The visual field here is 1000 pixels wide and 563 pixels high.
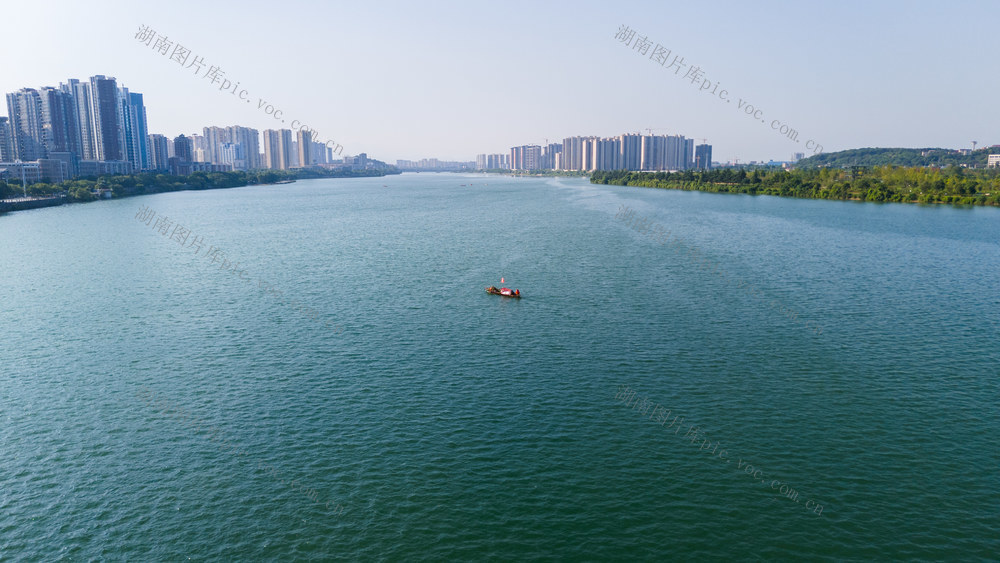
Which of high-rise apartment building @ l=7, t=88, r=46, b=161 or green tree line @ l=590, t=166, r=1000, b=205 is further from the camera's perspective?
high-rise apartment building @ l=7, t=88, r=46, b=161

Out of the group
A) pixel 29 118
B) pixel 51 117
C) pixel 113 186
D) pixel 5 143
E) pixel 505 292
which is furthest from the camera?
pixel 29 118

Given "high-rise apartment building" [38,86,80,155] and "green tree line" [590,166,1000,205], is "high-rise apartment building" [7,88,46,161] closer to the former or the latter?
"high-rise apartment building" [38,86,80,155]

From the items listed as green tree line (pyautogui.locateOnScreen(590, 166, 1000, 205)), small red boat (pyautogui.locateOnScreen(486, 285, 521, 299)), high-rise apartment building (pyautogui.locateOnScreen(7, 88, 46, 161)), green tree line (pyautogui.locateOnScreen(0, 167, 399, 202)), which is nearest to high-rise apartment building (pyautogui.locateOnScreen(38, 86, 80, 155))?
high-rise apartment building (pyautogui.locateOnScreen(7, 88, 46, 161))

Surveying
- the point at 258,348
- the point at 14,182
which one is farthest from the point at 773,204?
the point at 14,182

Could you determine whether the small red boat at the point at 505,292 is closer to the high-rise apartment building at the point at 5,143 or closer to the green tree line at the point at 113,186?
the green tree line at the point at 113,186

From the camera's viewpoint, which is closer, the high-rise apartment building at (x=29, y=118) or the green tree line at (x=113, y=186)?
the green tree line at (x=113, y=186)

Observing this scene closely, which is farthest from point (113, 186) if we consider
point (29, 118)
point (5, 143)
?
point (29, 118)

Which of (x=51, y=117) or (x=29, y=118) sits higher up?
(x=51, y=117)

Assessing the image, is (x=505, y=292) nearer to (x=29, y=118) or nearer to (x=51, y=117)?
(x=51, y=117)

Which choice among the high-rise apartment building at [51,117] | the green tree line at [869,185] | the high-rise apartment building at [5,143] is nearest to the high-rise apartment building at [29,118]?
the high-rise apartment building at [51,117]

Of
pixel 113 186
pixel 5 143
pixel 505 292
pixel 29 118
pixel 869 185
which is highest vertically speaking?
pixel 29 118

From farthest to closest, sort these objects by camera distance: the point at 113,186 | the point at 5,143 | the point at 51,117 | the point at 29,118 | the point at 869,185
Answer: the point at 29,118 → the point at 51,117 → the point at 5,143 → the point at 113,186 → the point at 869,185
